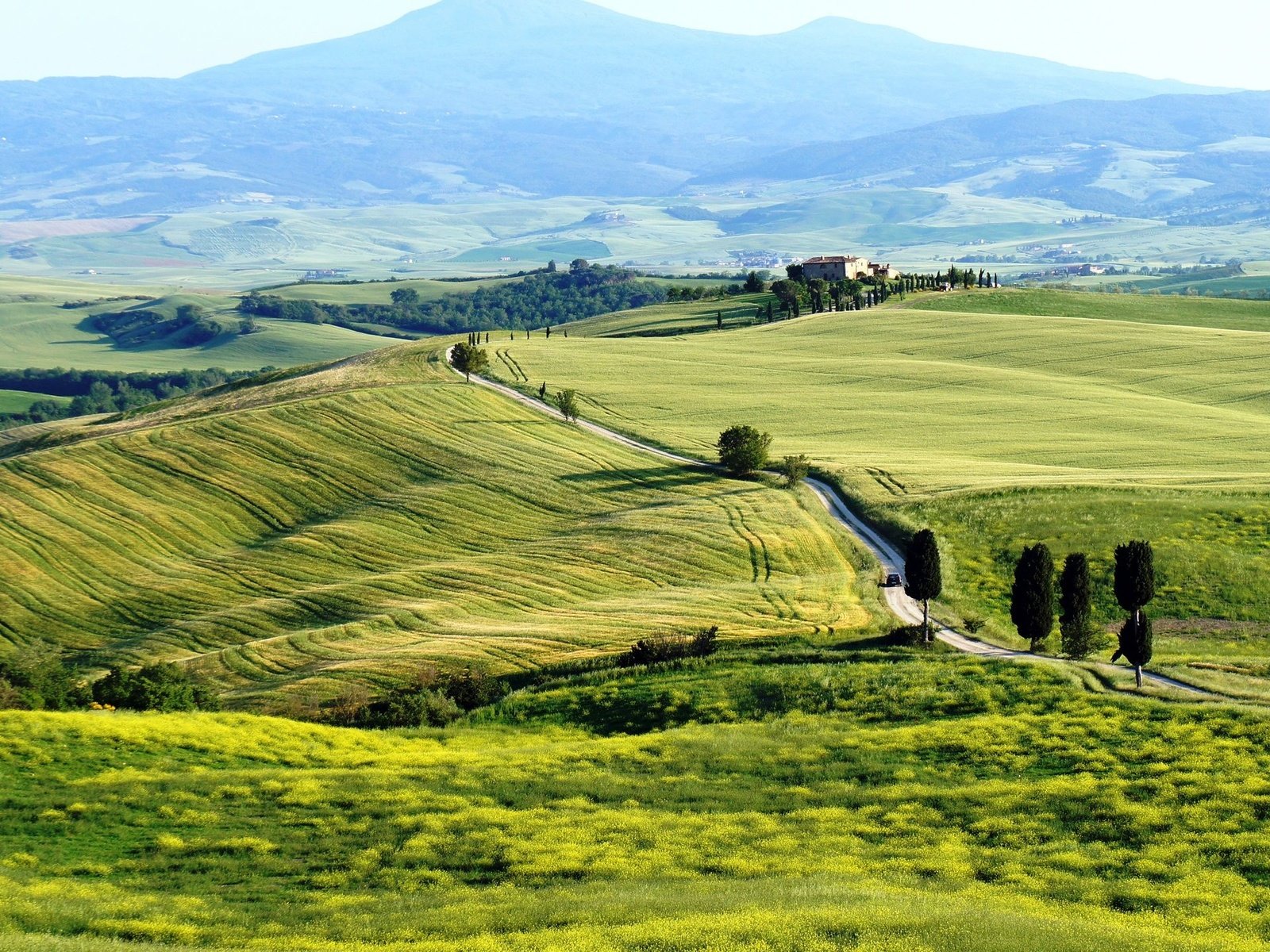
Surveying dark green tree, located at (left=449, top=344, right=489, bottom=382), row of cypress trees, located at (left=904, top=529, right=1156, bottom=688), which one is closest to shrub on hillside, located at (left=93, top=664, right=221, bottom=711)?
row of cypress trees, located at (left=904, top=529, right=1156, bottom=688)

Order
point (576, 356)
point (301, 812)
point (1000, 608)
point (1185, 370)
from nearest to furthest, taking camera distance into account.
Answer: point (301, 812), point (1000, 608), point (1185, 370), point (576, 356)

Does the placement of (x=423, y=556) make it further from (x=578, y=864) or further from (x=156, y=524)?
(x=578, y=864)

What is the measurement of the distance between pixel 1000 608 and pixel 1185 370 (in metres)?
74.8

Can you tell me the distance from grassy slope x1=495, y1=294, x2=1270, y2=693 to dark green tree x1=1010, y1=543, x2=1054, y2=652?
3.78 m

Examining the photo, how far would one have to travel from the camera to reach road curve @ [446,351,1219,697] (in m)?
52.6

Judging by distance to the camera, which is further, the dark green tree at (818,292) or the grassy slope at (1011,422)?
the dark green tree at (818,292)

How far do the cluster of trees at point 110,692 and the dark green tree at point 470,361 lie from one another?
69.7 metres

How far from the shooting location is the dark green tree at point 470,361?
125500 millimetres

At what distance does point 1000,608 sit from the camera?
65875 millimetres

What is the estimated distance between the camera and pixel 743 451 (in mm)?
91625

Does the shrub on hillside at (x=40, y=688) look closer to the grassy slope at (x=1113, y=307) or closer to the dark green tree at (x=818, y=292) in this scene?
the dark green tree at (x=818, y=292)

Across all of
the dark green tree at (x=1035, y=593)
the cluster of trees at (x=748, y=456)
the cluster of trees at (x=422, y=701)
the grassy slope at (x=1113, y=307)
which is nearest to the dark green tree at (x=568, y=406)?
the cluster of trees at (x=748, y=456)

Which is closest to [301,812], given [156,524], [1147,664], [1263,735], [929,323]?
[1263,735]

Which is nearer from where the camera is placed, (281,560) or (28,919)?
(28,919)
